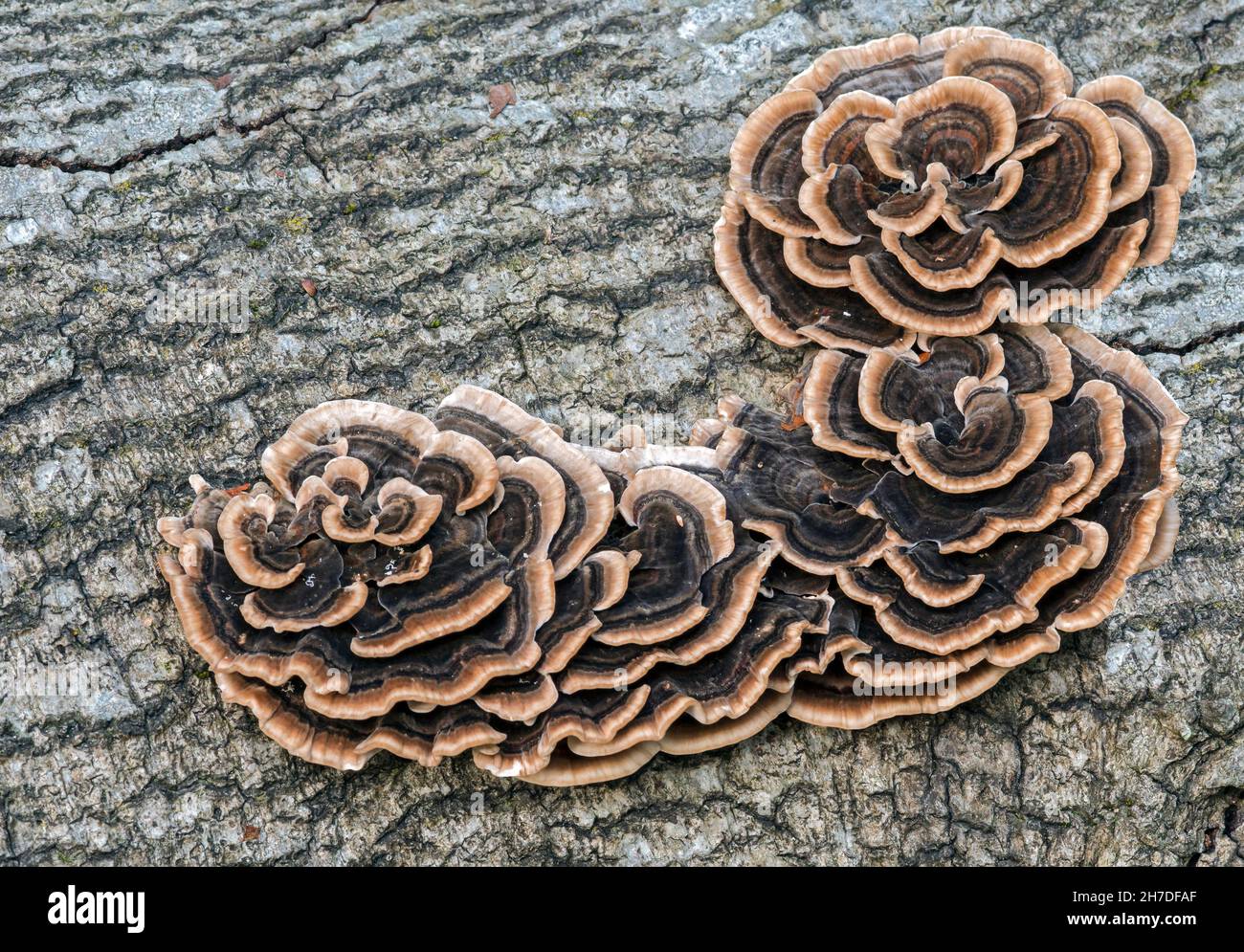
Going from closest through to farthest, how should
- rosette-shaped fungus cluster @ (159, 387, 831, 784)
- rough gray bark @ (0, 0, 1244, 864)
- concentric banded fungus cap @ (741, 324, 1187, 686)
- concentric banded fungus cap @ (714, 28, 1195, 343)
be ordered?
rosette-shaped fungus cluster @ (159, 387, 831, 784), concentric banded fungus cap @ (741, 324, 1187, 686), rough gray bark @ (0, 0, 1244, 864), concentric banded fungus cap @ (714, 28, 1195, 343)

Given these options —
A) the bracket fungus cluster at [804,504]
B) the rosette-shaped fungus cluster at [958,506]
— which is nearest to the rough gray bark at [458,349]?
the bracket fungus cluster at [804,504]

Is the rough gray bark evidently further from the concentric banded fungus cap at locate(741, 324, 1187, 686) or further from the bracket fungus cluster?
the concentric banded fungus cap at locate(741, 324, 1187, 686)

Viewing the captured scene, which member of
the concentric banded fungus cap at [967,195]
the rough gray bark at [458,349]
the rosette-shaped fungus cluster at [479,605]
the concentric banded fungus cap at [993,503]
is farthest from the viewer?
the concentric banded fungus cap at [967,195]

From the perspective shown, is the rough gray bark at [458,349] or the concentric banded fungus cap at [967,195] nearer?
the rough gray bark at [458,349]

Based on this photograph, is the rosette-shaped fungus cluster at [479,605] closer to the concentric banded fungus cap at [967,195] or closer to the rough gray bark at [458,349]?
the rough gray bark at [458,349]

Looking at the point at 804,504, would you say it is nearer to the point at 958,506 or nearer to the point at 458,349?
the point at 958,506

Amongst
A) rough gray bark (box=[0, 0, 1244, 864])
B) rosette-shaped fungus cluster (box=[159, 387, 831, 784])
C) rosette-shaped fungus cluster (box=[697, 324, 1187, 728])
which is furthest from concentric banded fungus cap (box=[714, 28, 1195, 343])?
rosette-shaped fungus cluster (box=[159, 387, 831, 784])
